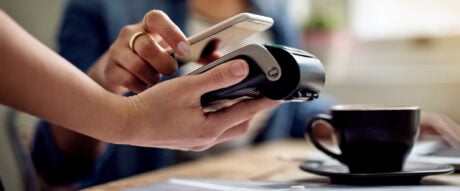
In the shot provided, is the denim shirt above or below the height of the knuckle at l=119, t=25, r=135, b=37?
below

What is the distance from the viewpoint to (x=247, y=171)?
867mm

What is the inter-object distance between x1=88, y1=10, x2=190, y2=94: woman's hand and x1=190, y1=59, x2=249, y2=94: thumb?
12cm

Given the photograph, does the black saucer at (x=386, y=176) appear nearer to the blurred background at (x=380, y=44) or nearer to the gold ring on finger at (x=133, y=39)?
the gold ring on finger at (x=133, y=39)

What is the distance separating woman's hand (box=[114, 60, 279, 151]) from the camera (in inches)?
21.4

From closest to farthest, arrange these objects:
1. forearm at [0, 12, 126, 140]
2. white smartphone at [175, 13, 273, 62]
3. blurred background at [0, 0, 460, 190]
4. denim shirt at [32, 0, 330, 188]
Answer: forearm at [0, 12, 126, 140] < white smartphone at [175, 13, 273, 62] < denim shirt at [32, 0, 330, 188] < blurred background at [0, 0, 460, 190]

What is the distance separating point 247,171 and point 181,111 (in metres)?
0.32

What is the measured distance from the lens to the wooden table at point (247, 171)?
2.38ft

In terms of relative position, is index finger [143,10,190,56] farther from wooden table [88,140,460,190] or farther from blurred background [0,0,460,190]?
blurred background [0,0,460,190]

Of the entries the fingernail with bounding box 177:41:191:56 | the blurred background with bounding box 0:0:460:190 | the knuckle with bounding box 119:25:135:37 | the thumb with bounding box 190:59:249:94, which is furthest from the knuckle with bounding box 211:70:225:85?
the blurred background with bounding box 0:0:460:190

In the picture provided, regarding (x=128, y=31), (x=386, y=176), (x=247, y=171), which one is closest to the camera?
(x=386, y=176)

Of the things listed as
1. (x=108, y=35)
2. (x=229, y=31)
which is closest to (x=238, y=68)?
(x=229, y=31)

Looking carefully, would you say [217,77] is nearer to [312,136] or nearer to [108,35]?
[312,136]

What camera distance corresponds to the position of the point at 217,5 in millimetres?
1484

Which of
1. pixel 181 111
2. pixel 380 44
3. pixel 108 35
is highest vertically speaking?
pixel 181 111
